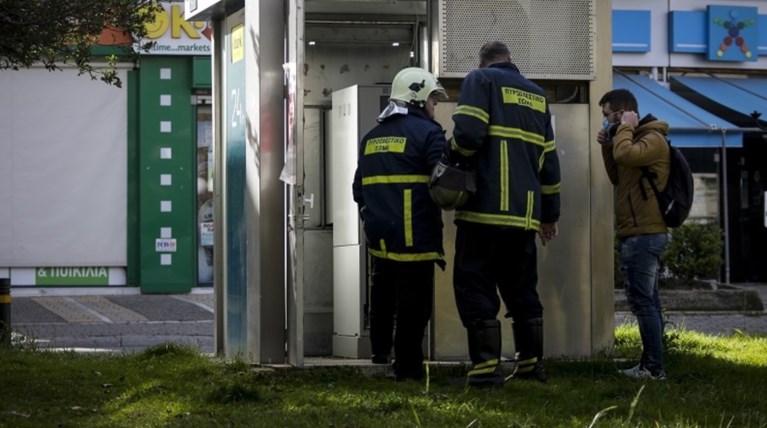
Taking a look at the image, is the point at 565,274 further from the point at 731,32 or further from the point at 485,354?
the point at 731,32

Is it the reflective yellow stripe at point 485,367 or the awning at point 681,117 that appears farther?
the awning at point 681,117

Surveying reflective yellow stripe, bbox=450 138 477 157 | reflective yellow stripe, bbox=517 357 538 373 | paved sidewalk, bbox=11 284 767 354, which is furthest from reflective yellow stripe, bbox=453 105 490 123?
paved sidewalk, bbox=11 284 767 354

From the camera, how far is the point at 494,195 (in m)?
7.63

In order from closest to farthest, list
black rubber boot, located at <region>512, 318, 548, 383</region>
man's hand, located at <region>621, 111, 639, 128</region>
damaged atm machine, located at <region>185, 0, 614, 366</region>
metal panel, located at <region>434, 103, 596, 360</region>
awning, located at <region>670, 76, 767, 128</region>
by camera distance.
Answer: black rubber boot, located at <region>512, 318, 548, 383</region> < man's hand, located at <region>621, 111, 639, 128</region> < damaged atm machine, located at <region>185, 0, 614, 366</region> < metal panel, located at <region>434, 103, 596, 360</region> < awning, located at <region>670, 76, 767, 128</region>

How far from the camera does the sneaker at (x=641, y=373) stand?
8.20 metres

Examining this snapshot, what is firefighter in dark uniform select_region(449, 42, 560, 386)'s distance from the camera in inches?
300

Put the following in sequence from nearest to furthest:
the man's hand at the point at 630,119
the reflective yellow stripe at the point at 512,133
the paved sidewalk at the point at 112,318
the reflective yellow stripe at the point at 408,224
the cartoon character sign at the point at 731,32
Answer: the reflective yellow stripe at the point at 512,133 < the reflective yellow stripe at the point at 408,224 < the man's hand at the point at 630,119 < the paved sidewalk at the point at 112,318 < the cartoon character sign at the point at 731,32

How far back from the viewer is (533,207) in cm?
776

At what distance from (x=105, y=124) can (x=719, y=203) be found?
976cm

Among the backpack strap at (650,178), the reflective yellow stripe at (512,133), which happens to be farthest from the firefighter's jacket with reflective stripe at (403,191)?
the backpack strap at (650,178)

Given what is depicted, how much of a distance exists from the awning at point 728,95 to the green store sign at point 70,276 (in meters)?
9.47

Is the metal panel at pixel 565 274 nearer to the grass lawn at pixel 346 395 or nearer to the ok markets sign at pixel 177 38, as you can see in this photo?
the grass lawn at pixel 346 395

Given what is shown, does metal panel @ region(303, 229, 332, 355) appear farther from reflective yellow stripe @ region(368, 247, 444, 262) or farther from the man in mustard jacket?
the man in mustard jacket

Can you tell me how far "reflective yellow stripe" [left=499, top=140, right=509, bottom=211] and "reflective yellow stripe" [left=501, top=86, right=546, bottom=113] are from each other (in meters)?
0.25
